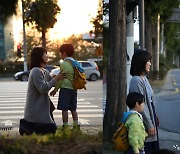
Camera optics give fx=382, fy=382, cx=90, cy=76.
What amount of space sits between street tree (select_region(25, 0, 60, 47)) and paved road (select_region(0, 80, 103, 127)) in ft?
1.37

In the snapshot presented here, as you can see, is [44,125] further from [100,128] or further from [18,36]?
[18,36]

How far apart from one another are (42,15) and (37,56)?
12.1 inches

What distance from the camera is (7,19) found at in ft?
9.48

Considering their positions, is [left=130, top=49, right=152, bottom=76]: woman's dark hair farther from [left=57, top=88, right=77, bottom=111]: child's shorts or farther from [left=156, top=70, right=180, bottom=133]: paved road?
[left=156, top=70, right=180, bottom=133]: paved road

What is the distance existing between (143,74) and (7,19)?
57.1 inches

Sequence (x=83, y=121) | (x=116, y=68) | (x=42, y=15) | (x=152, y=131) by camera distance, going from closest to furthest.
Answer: (x=42, y=15) → (x=83, y=121) → (x=152, y=131) → (x=116, y=68)

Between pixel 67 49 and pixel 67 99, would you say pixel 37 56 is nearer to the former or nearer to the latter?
pixel 67 49

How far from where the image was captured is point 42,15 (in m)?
2.80

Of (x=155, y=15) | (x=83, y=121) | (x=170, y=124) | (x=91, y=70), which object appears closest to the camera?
(x=91, y=70)

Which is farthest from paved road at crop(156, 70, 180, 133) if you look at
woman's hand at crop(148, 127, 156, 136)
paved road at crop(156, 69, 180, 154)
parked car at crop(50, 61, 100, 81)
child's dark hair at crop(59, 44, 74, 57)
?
child's dark hair at crop(59, 44, 74, 57)

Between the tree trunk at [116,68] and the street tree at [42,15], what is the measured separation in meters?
2.54

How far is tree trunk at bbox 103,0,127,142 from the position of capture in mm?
5367

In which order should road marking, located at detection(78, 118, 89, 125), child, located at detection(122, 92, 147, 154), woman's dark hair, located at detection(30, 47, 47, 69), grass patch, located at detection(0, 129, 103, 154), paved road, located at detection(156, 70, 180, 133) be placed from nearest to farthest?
grass patch, located at detection(0, 129, 103, 154)
woman's dark hair, located at detection(30, 47, 47, 69)
road marking, located at detection(78, 118, 89, 125)
child, located at detection(122, 92, 147, 154)
paved road, located at detection(156, 70, 180, 133)

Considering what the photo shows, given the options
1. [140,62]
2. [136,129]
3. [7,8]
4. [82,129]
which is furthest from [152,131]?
[7,8]
